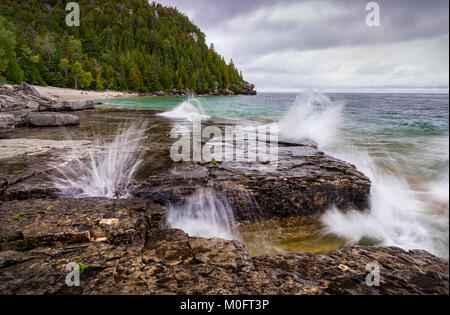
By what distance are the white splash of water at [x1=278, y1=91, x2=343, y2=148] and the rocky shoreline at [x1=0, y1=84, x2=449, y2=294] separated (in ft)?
18.2

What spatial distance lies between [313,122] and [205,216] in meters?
10.6

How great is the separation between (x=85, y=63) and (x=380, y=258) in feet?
284

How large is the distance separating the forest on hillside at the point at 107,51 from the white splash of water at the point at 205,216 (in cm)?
6088

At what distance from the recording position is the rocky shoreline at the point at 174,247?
2.08 m

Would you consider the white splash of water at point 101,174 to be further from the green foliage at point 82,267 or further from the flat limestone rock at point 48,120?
the flat limestone rock at point 48,120

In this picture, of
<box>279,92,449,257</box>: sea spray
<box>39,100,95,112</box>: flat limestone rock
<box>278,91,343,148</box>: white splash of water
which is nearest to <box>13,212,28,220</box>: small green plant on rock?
<box>279,92,449,257</box>: sea spray

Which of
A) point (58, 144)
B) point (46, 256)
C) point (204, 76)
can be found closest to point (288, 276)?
point (46, 256)

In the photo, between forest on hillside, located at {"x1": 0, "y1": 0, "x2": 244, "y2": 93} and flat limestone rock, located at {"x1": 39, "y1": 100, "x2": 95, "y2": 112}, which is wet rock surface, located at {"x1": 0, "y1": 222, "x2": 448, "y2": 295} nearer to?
flat limestone rock, located at {"x1": 39, "y1": 100, "x2": 95, "y2": 112}

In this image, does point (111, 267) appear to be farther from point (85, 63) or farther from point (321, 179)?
point (85, 63)

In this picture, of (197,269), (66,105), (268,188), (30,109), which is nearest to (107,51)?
(30,109)

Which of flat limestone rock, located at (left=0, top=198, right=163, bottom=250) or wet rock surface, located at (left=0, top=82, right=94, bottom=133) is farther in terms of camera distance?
wet rock surface, located at (left=0, top=82, right=94, bottom=133)

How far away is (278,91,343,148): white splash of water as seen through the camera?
10.5m

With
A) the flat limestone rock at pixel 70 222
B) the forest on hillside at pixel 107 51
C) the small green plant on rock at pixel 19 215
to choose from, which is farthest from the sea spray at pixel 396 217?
the forest on hillside at pixel 107 51

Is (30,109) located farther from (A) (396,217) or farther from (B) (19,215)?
(A) (396,217)
